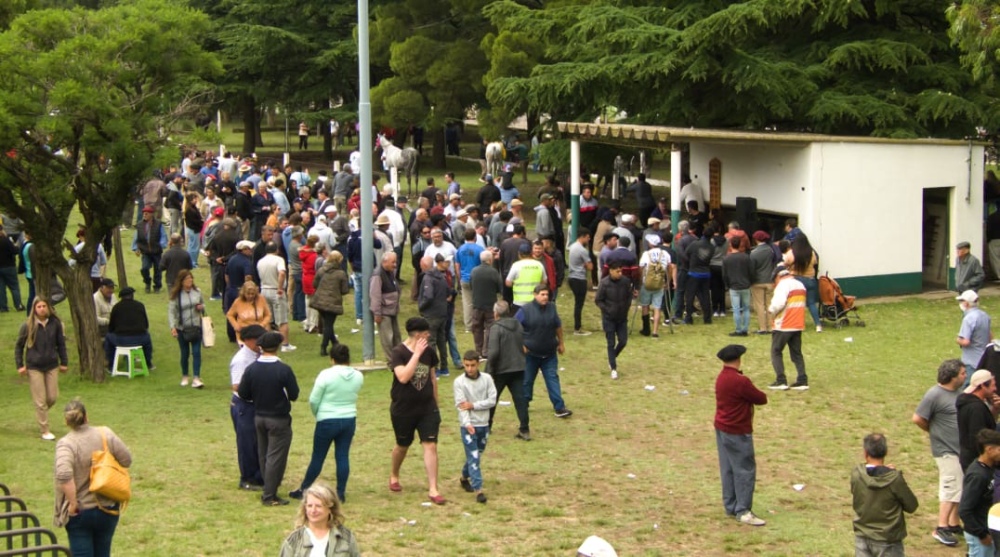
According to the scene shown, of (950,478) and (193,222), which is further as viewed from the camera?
(193,222)

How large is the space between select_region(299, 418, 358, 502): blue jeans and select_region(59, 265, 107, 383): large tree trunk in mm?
6173

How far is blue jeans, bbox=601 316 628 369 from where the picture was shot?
16.5m

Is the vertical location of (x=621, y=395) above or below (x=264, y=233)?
below

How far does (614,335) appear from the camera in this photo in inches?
668

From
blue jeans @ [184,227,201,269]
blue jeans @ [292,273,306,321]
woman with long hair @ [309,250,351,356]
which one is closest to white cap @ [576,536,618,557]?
woman with long hair @ [309,250,351,356]

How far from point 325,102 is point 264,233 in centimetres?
3229

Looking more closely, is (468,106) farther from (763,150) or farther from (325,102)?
(763,150)

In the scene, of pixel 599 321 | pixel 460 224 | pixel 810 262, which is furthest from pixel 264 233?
pixel 810 262

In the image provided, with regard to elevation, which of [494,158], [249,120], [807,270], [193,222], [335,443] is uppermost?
[249,120]

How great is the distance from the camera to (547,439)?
14.1m

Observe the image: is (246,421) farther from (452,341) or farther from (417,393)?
(452,341)

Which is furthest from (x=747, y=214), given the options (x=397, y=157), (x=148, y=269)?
(x=148, y=269)

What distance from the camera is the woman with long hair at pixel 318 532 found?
724 centimetres

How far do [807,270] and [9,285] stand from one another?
13.3 meters
